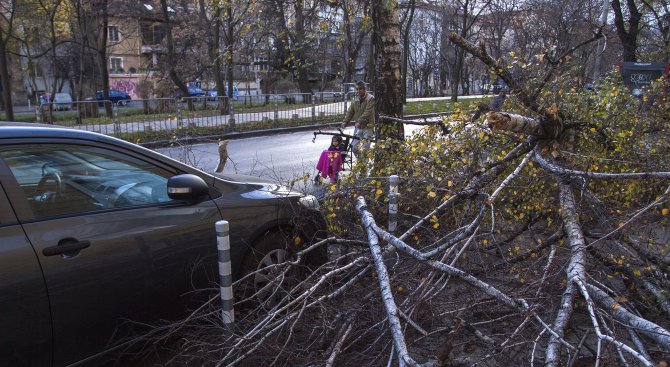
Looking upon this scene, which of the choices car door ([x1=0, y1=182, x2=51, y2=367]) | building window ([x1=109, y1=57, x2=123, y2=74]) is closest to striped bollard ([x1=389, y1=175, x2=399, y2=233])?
car door ([x1=0, y1=182, x2=51, y2=367])

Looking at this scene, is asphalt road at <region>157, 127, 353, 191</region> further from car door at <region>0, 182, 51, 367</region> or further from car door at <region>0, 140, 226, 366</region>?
car door at <region>0, 182, 51, 367</region>

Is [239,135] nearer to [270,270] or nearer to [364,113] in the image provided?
[364,113]

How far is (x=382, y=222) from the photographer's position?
4.81m

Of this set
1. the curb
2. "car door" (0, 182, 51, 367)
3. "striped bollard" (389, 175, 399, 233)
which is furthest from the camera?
the curb

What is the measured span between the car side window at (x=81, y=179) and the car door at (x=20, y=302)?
6.8 inches

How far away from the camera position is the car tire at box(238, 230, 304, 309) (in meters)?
3.38

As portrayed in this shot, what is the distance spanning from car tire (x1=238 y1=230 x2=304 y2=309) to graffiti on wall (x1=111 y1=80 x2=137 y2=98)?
53.5 meters

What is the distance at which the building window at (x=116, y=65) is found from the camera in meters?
52.9

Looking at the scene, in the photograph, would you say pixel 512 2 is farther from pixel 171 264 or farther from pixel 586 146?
pixel 171 264

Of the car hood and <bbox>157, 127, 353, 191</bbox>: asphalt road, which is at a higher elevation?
the car hood

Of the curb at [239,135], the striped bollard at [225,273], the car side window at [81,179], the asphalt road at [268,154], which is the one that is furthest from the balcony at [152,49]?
the striped bollard at [225,273]

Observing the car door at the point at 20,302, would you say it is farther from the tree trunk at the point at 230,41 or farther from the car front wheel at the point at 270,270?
the tree trunk at the point at 230,41

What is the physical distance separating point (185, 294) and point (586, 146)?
380 cm

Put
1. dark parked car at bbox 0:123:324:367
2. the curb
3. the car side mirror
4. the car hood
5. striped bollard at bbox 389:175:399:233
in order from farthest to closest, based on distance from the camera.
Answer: the curb → striped bollard at bbox 389:175:399:233 → the car hood → the car side mirror → dark parked car at bbox 0:123:324:367
